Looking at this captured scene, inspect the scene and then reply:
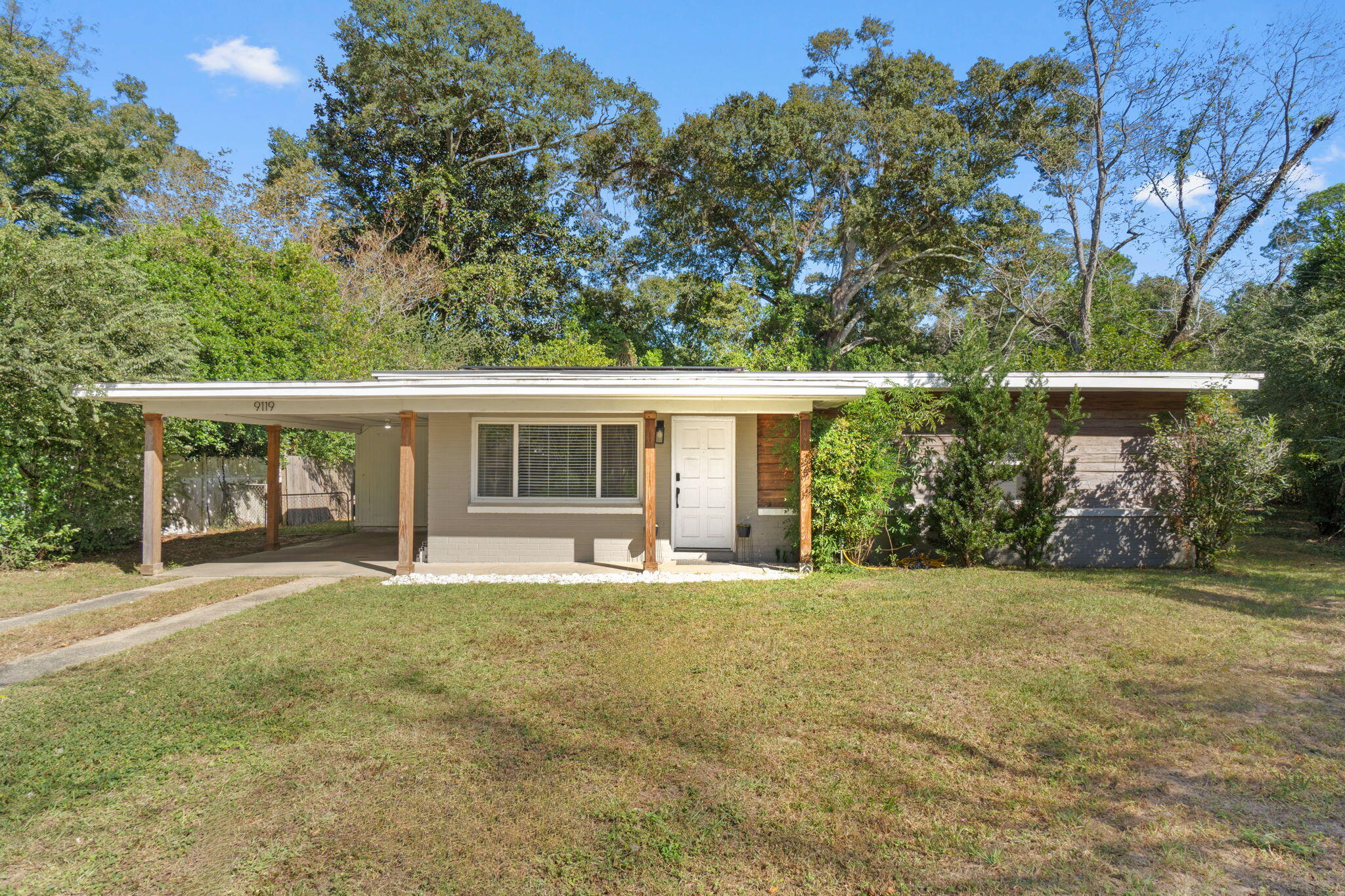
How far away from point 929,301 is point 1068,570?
15988 mm

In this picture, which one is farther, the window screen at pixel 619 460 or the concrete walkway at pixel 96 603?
the window screen at pixel 619 460

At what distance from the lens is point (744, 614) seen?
6734 millimetres

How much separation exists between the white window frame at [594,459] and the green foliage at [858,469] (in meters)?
2.42

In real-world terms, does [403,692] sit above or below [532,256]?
below

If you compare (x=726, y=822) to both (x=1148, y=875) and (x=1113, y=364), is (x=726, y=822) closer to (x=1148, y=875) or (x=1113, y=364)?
(x=1148, y=875)

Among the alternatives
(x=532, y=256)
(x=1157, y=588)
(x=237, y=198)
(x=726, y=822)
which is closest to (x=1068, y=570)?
(x=1157, y=588)

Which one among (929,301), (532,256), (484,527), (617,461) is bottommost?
(484,527)

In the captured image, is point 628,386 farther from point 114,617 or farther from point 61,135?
point 61,135

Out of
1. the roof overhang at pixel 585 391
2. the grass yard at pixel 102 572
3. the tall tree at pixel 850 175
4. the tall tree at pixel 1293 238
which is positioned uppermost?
the tall tree at pixel 850 175

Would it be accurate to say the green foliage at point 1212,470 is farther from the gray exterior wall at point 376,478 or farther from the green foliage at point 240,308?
the green foliage at point 240,308

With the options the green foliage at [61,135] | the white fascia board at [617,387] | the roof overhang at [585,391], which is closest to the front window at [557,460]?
the roof overhang at [585,391]

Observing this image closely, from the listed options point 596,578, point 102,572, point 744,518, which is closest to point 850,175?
point 744,518

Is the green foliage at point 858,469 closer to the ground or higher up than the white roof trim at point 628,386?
closer to the ground

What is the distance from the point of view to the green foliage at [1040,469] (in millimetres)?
8805
